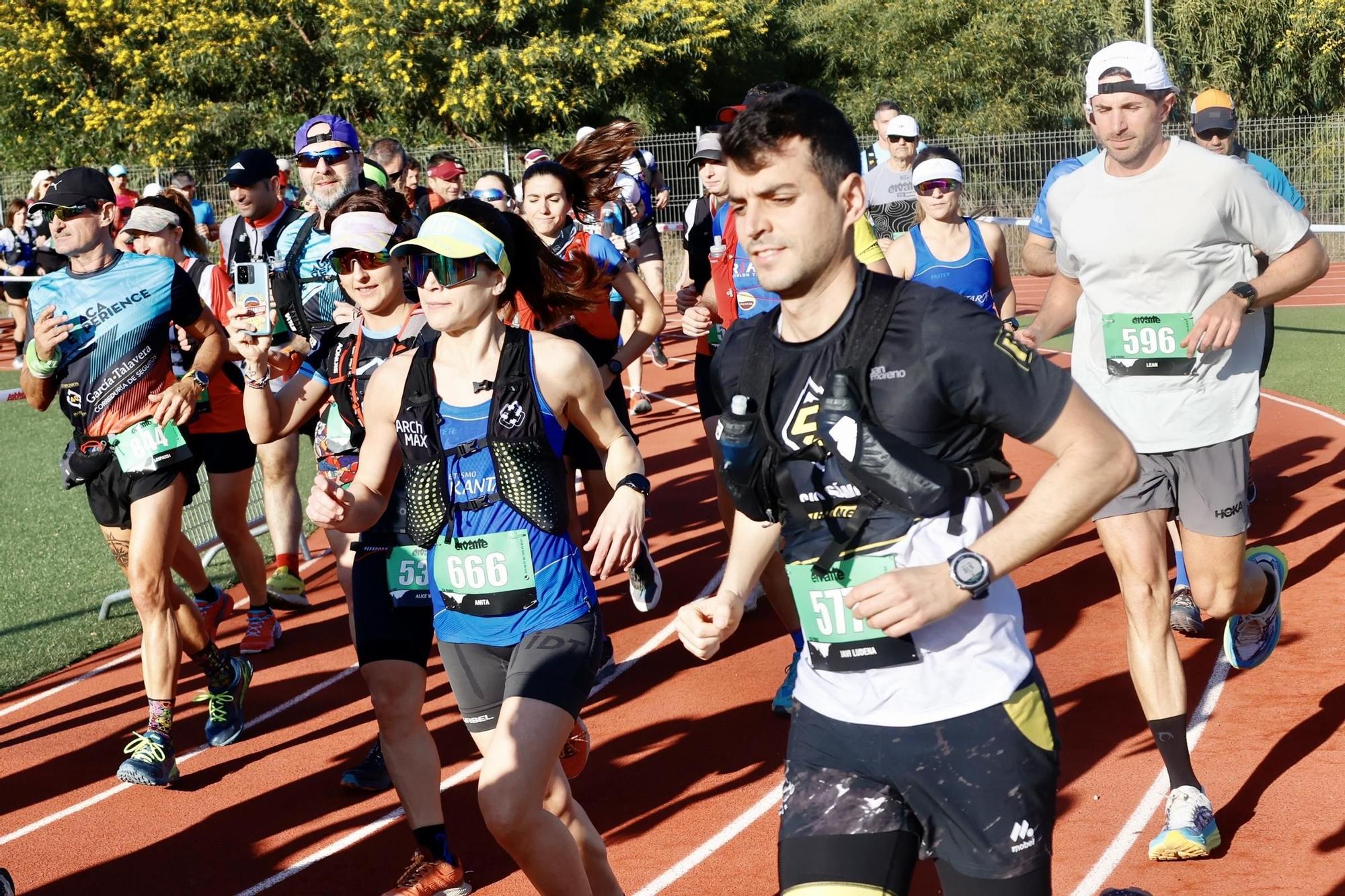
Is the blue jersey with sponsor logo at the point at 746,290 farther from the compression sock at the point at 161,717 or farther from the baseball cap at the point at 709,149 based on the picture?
the compression sock at the point at 161,717

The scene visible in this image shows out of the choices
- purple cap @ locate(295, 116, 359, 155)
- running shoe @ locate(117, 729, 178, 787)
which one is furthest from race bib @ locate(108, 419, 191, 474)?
purple cap @ locate(295, 116, 359, 155)

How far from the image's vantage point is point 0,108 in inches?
1553

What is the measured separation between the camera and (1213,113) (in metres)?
8.92

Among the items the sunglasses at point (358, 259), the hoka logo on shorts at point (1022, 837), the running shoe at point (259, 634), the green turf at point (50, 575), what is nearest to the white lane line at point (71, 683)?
the green turf at point (50, 575)

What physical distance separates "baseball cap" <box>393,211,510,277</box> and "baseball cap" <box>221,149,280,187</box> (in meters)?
4.20

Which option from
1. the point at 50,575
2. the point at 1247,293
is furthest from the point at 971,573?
the point at 50,575

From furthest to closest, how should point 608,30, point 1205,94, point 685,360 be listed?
point 608,30 < point 685,360 < point 1205,94

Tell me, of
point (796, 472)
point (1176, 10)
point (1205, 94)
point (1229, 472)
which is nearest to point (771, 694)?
point (1229, 472)

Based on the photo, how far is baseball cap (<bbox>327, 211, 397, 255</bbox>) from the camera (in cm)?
527

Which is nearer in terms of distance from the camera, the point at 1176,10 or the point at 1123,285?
the point at 1123,285

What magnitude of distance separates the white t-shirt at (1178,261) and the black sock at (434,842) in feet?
8.92

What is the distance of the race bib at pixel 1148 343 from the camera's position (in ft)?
16.6

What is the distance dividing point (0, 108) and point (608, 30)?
17.0 m

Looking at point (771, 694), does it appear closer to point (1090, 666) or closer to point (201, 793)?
point (1090, 666)
